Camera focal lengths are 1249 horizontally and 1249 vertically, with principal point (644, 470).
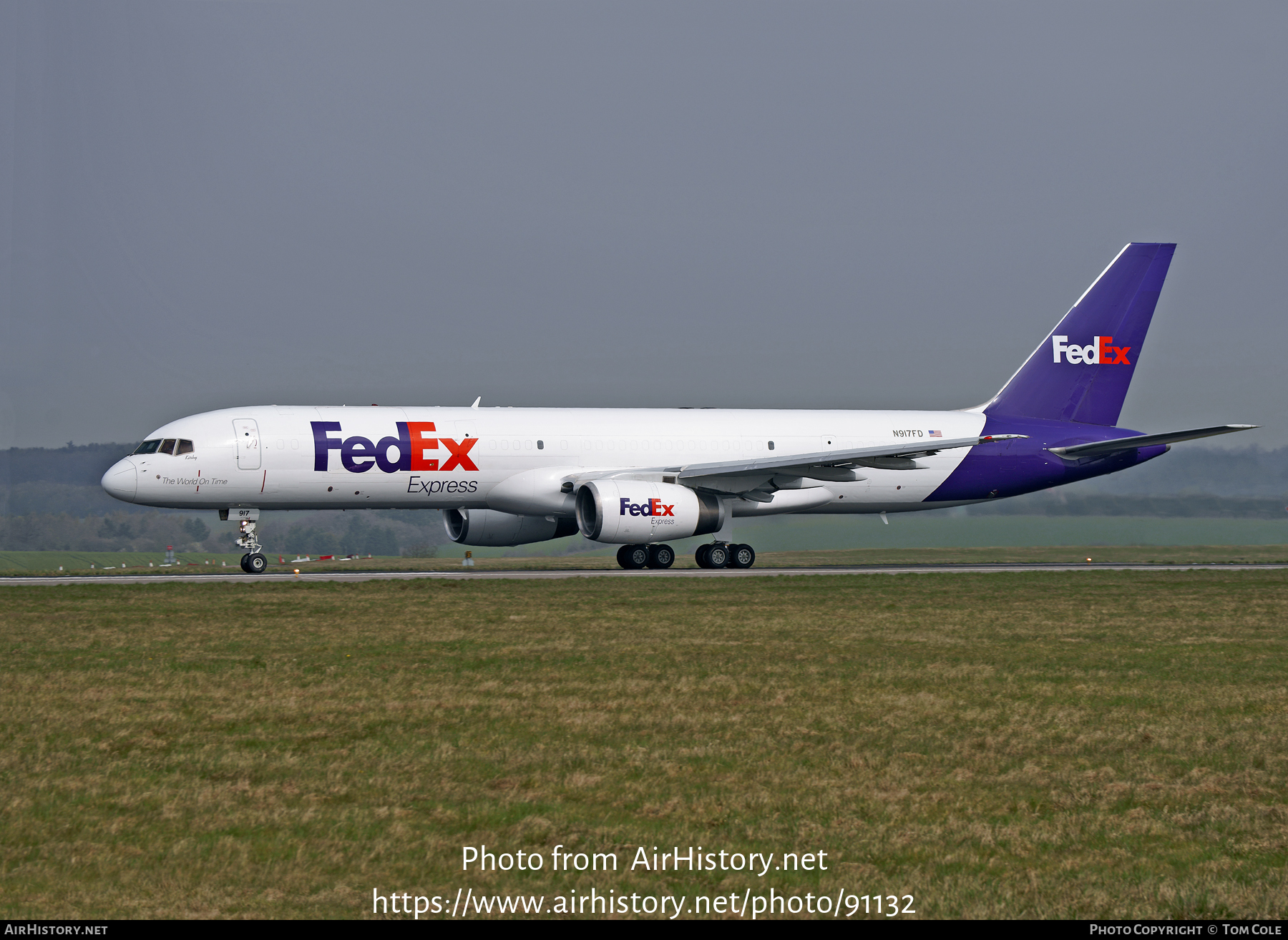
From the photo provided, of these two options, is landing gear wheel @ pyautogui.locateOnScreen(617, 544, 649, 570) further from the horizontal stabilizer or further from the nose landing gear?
the horizontal stabilizer

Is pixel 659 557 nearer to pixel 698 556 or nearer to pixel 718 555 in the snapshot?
pixel 698 556

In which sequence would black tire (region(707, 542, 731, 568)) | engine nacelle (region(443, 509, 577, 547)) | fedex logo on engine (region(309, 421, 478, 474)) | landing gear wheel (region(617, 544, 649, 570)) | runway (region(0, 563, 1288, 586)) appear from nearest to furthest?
runway (region(0, 563, 1288, 586)) < fedex logo on engine (region(309, 421, 478, 474)) < landing gear wheel (region(617, 544, 649, 570)) < black tire (region(707, 542, 731, 568)) < engine nacelle (region(443, 509, 577, 547))

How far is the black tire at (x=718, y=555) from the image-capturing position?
31.3m

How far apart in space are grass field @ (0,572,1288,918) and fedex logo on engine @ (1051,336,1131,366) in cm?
2103

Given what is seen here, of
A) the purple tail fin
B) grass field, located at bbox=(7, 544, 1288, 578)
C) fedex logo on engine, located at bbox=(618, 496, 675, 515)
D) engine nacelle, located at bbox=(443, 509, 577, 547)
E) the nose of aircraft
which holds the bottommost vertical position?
grass field, located at bbox=(7, 544, 1288, 578)

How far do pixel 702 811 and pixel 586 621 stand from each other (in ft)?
34.0

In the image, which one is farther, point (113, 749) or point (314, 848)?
point (113, 749)

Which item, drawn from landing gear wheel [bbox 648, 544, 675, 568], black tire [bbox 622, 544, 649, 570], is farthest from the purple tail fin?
black tire [bbox 622, 544, 649, 570]

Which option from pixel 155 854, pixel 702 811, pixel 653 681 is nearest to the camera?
pixel 155 854

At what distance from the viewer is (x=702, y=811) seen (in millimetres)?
7047

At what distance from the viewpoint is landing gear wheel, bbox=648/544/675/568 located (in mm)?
30703

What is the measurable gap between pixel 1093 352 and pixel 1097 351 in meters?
0.12
